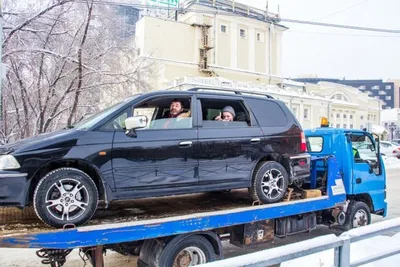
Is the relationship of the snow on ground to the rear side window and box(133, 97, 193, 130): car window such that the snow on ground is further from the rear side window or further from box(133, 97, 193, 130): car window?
box(133, 97, 193, 130): car window

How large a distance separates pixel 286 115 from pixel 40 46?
10.4 meters

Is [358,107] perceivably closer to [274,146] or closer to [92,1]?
[92,1]

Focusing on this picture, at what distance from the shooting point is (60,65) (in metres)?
13.9

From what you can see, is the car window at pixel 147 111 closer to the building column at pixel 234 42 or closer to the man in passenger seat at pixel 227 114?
the man in passenger seat at pixel 227 114

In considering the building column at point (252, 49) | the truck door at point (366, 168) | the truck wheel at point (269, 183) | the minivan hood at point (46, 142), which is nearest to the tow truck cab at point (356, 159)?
the truck door at point (366, 168)

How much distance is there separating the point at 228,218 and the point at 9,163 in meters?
2.80

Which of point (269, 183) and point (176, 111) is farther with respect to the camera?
point (269, 183)

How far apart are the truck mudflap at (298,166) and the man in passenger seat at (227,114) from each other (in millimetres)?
1196

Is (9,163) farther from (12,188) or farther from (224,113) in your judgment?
(224,113)

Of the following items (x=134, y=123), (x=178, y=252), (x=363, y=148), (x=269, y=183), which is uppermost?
(x=134, y=123)

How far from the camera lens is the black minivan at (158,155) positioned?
4.12 meters

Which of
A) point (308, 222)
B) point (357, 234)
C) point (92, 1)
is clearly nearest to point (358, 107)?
point (92, 1)

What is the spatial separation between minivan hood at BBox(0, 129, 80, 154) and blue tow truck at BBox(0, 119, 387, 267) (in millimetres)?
874

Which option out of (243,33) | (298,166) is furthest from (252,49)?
(298,166)
